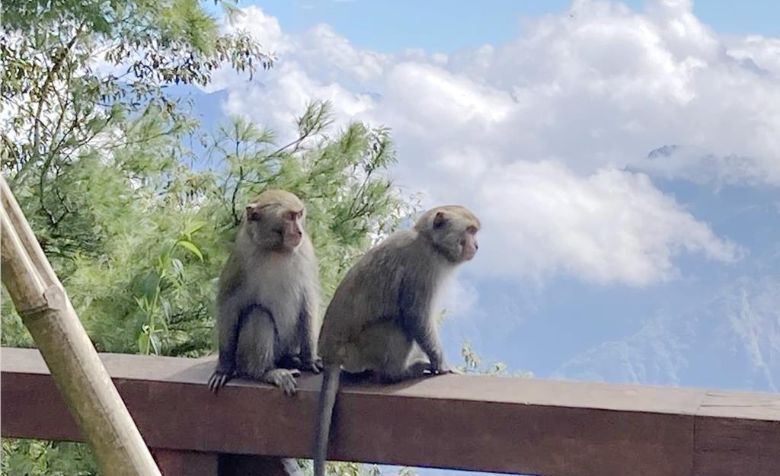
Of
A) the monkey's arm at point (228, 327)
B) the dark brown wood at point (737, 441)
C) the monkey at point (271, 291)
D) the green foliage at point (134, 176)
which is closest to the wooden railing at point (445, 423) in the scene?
the dark brown wood at point (737, 441)

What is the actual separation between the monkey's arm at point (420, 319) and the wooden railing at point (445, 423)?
2.92ft

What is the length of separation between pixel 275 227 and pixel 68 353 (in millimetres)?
2159

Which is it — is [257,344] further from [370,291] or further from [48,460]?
[48,460]

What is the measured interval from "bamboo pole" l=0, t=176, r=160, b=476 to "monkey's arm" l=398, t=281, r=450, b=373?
1839 millimetres

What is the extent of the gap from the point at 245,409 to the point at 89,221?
4.94 metres

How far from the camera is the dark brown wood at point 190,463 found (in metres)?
1.76

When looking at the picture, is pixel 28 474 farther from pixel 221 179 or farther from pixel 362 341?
pixel 362 341

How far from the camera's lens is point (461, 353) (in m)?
9.39

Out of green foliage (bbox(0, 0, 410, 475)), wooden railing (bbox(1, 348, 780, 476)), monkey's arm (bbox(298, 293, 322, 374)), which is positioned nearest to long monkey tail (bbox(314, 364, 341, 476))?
wooden railing (bbox(1, 348, 780, 476))

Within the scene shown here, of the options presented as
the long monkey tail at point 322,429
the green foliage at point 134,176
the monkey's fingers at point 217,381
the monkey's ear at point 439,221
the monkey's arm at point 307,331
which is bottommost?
the long monkey tail at point 322,429

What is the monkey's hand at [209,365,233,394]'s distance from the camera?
1790 millimetres

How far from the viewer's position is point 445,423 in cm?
166

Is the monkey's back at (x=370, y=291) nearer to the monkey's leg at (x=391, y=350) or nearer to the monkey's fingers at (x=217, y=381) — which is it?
the monkey's leg at (x=391, y=350)

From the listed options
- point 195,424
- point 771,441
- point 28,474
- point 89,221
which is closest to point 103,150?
point 89,221
